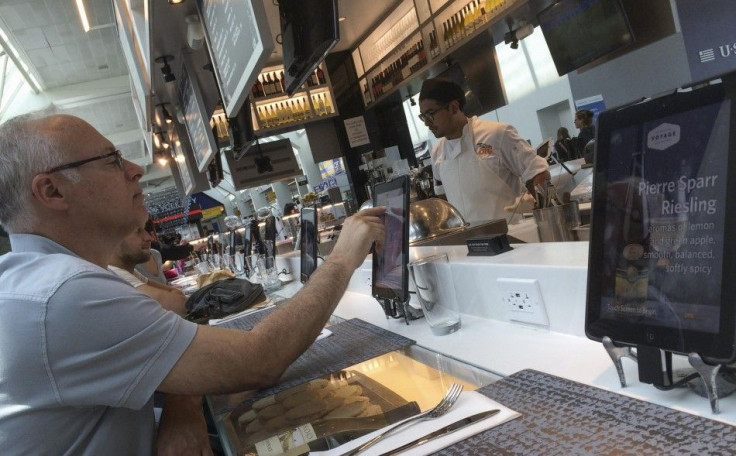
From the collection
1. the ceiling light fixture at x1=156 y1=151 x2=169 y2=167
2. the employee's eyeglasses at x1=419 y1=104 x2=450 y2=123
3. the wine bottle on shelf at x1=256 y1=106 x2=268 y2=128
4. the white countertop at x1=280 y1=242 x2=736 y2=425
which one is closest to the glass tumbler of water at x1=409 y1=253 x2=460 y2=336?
the white countertop at x1=280 y1=242 x2=736 y2=425

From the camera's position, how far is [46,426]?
3.43ft

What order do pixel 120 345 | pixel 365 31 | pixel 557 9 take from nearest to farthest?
pixel 120 345, pixel 557 9, pixel 365 31

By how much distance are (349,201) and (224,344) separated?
7106 mm

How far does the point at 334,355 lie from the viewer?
55.2 inches

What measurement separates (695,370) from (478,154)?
2635 millimetres

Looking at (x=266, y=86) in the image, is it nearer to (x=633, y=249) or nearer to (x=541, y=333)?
(x=541, y=333)

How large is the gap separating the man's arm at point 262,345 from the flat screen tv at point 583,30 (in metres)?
4.00

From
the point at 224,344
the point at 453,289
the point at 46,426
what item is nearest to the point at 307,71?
the point at 453,289

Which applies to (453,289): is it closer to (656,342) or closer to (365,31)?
(656,342)

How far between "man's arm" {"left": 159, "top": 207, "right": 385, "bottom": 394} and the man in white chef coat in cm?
194

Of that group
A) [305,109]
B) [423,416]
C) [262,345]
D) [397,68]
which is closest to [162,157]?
[305,109]

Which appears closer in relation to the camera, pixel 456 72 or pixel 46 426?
pixel 46 426

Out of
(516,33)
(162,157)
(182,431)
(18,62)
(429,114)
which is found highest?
(18,62)

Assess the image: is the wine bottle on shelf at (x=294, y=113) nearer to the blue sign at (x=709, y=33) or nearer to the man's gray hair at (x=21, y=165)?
the blue sign at (x=709, y=33)
